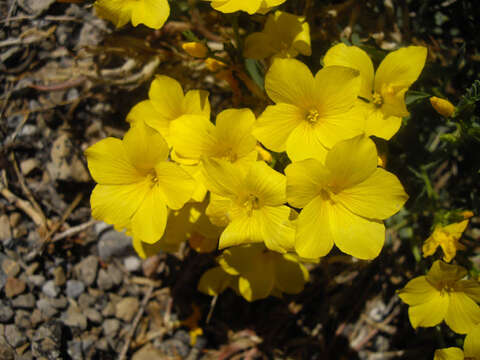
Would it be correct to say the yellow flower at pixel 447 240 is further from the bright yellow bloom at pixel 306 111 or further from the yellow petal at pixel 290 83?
the yellow petal at pixel 290 83

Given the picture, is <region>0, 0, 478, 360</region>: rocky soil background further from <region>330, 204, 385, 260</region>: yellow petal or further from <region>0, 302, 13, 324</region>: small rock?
<region>330, 204, 385, 260</region>: yellow petal

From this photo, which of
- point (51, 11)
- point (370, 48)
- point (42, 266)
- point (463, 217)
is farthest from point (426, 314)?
point (51, 11)

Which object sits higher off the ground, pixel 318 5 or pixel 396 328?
pixel 318 5

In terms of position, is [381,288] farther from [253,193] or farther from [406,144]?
[253,193]

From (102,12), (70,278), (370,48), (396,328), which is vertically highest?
(102,12)

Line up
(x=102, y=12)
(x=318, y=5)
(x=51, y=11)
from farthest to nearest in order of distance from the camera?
(x=51, y=11)
(x=318, y=5)
(x=102, y=12)

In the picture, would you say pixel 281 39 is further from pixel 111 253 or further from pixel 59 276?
pixel 59 276

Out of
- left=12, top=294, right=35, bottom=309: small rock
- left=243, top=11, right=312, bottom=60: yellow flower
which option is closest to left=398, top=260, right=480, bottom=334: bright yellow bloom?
left=243, top=11, right=312, bottom=60: yellow flower
